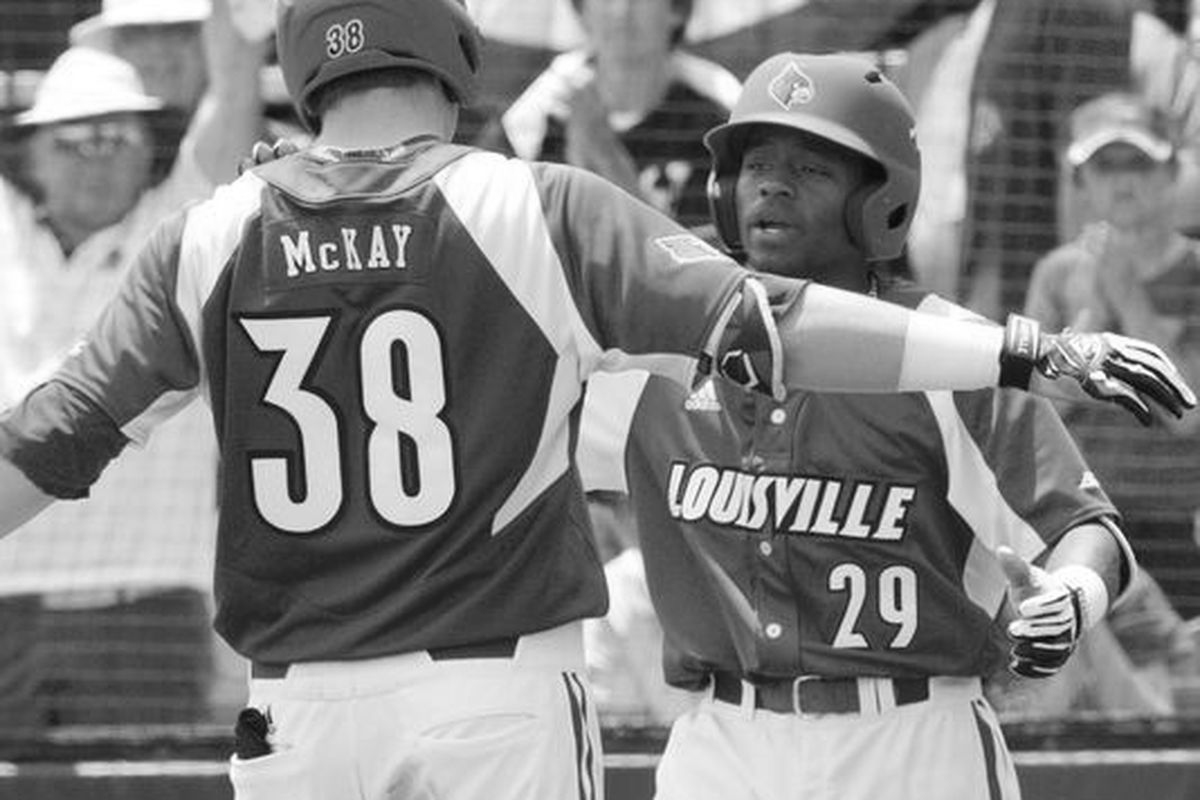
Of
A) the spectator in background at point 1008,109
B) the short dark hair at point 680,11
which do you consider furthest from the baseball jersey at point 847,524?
the short dark hair at point 680,11

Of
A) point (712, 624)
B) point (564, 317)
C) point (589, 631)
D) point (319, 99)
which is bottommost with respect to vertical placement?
point (589, 631)

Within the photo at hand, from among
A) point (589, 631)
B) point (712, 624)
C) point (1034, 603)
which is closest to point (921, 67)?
point (589, 631)

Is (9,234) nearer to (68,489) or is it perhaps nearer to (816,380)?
(68,489)

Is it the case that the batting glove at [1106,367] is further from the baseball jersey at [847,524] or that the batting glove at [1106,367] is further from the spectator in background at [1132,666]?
the spectator in background at [1132,666]

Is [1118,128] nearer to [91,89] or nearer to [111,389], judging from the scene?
[91,89]

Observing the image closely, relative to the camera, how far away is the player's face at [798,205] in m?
4.58

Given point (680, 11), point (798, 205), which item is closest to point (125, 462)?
point (680, 11)

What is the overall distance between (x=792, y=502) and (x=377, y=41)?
119cm

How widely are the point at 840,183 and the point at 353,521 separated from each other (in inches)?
53.1

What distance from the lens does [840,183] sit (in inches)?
183

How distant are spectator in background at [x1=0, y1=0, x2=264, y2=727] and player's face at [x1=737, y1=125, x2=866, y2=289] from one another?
267 centimetres

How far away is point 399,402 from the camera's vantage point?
3658 mm

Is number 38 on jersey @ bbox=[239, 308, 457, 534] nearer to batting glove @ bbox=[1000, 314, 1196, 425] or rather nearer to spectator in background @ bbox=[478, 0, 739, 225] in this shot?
batting glove @ bbox=[1000, 314, 1196, 425]

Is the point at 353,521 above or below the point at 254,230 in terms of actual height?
below
